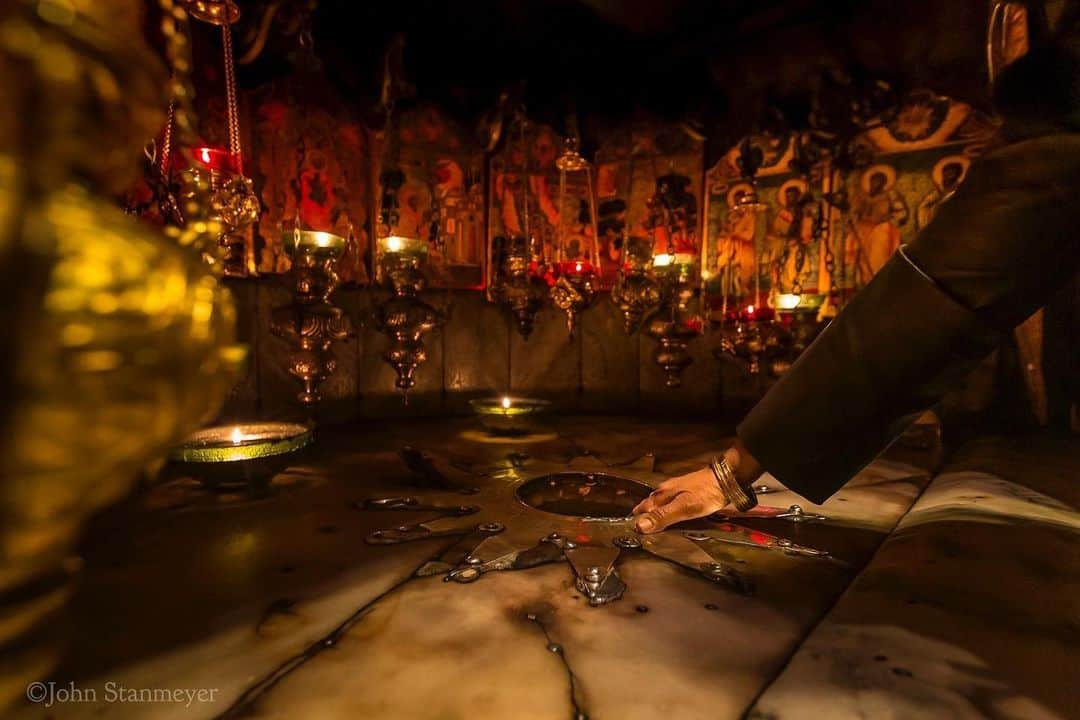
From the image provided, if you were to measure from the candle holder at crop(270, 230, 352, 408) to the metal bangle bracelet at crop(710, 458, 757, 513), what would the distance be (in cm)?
153

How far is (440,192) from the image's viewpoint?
14.3ft

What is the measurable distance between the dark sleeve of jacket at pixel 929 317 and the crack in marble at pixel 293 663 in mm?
1045

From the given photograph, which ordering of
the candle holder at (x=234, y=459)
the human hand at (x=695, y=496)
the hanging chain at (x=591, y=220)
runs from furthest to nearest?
1. the hanging chain at (x=591, y=220)
2. the candle holder at (x=234, y=459)
3. the human hand at (x=695, y=496)

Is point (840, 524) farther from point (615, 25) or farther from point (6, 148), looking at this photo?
point (615, 25)

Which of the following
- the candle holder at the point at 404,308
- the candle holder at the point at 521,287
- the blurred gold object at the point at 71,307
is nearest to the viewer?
the blurred gold object at the point at 71,307

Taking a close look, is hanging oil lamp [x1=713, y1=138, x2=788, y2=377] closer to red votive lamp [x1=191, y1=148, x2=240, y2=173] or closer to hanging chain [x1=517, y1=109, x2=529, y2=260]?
hanging chain [x1=517, y1=109, x2=529, y2=260]

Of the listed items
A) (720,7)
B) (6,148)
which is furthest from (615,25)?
(6,148)

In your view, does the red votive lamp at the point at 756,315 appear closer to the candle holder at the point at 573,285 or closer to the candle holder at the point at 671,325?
the candle holder at the point at 671,325

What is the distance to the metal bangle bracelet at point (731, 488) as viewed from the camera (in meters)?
1.40

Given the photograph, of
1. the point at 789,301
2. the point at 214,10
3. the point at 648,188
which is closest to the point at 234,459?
the point at 214,10

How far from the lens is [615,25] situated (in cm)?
368

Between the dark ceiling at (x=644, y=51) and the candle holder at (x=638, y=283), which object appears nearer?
the candle holder at (x=638, y=283)

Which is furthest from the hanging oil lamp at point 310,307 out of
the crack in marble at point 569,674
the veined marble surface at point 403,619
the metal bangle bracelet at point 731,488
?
the metal bangle bracelet at point 731,488

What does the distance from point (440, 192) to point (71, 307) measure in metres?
4.33
